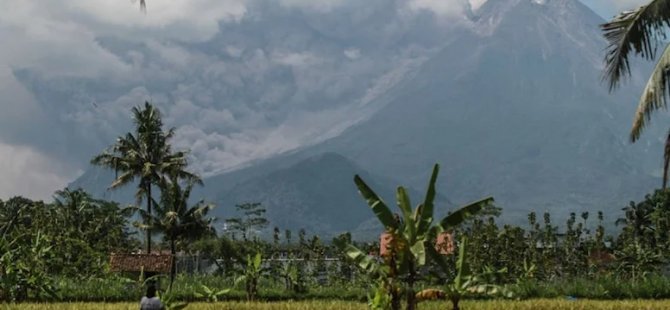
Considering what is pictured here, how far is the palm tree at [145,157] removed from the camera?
162 ft

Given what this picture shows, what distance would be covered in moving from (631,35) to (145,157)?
132 feet

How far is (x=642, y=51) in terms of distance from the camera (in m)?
12.5

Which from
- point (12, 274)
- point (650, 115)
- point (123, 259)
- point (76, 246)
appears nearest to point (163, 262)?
point (123, 259)

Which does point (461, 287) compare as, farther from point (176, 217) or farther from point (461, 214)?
point (176, 217)

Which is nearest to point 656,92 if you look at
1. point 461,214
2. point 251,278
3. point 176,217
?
point 461,214

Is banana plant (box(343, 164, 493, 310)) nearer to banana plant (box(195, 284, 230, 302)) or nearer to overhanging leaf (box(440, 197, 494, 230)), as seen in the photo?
overhanging leaf (box(440, 197, 494, 230))

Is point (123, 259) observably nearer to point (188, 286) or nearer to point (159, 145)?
point (188, 286)

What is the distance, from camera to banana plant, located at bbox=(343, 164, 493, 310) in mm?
15422

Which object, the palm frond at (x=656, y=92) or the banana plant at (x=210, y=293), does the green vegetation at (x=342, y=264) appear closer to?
the banana plant at (x=210, y=293)

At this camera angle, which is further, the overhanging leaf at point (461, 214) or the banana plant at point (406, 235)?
the overhanging leaf at point (461, 214)

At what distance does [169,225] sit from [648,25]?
118 ft

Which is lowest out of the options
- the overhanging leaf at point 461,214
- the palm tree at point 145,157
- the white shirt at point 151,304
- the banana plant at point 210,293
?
the white shirt at point 151,304

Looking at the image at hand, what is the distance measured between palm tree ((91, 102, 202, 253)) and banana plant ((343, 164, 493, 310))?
34.1m

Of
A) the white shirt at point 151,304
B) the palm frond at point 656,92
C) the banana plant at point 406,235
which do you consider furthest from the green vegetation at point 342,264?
the white shirt at point 151,304
